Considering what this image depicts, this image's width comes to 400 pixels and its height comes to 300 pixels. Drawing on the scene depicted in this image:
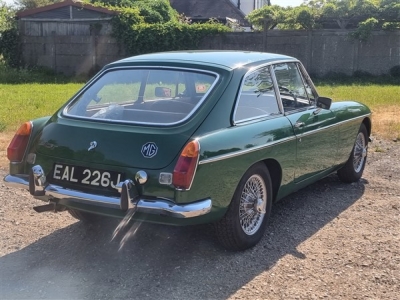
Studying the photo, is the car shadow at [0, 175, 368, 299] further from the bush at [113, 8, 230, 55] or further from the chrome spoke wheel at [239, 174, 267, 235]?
the bush at [113, 8, 230, 55]

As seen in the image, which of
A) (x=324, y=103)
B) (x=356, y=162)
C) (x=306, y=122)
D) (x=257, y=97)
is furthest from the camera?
(x=356, y=162)

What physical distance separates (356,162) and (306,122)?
1.68 meters

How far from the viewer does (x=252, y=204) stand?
4438 mm

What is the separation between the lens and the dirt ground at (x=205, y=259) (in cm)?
374

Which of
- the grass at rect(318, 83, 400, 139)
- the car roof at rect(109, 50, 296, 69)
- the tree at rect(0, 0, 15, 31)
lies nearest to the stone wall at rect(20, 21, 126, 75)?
the tree at rect(0, 0, 15, 31)

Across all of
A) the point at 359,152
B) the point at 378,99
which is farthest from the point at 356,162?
the point at 378,99

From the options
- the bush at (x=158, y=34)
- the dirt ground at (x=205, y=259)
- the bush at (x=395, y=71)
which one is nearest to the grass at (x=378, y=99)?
the bush at (x=395, y=71)

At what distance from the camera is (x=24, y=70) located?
19922 millimetres

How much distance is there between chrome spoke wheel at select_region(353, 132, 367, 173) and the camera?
254 inches

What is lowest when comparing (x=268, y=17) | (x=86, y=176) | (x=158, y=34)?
(x=86, y=176)

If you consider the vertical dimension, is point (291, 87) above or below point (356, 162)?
above

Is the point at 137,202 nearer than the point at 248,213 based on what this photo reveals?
Yes

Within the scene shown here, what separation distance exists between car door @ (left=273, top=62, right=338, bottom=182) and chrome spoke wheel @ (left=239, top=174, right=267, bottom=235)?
1.97ft

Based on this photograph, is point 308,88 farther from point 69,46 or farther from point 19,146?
point 69,46
